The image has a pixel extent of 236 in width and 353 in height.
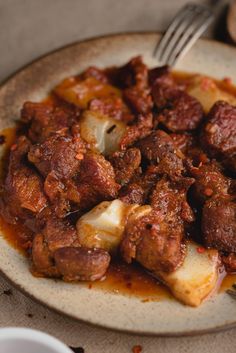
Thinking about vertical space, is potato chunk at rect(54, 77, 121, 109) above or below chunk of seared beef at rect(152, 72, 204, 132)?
below

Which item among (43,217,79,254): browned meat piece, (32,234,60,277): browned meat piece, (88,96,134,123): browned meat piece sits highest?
(88,96,134,123): browned meat piece

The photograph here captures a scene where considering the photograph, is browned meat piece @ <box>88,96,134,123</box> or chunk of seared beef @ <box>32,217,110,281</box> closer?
chunk of seared beef @ <box>32,217,110,281</box>

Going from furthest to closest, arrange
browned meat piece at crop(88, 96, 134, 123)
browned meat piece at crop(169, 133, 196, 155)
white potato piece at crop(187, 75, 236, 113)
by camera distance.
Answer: white potato piece at crop(187, 75, 236, 113)
browned meat piece at crop(88, 96, 134, 123)
browned meat piece at crop(169, 133, 196, 155)

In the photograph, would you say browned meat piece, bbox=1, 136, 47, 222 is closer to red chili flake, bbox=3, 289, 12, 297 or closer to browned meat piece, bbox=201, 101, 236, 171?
red chili flake, bbox=3, 289, 12, 297

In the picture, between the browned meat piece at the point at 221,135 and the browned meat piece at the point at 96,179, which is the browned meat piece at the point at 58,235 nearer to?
the browned meat piece at the point at 96,179

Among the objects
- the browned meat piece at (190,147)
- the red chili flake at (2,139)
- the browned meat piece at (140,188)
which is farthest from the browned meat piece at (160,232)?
the red chili flake at (2,139)

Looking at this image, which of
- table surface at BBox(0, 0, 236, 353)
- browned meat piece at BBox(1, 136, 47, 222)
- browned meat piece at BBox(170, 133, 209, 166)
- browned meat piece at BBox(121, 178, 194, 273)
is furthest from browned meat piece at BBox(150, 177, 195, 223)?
table surface at BBox(0, 0, 236, 353)

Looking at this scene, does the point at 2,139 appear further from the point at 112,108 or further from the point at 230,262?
the point at 230,262
